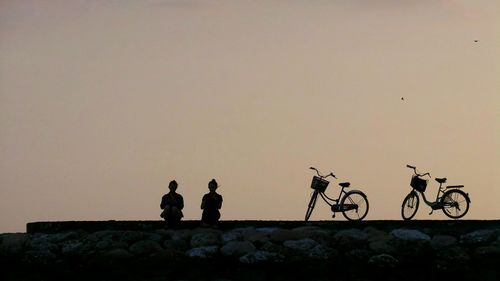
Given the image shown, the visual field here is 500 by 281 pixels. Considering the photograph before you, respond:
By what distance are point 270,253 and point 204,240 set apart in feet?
4.30

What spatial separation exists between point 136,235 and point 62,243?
1.42 metres

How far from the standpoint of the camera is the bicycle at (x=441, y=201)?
38375 millimetres

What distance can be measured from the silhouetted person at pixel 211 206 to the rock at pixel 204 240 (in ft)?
1.84

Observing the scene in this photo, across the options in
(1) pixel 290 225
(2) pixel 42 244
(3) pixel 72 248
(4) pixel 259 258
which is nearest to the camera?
(4) pixel 259 258

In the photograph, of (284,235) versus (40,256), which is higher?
(284,235)

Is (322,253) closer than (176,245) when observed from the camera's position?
Yes

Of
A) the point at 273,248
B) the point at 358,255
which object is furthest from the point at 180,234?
the point at 358,255

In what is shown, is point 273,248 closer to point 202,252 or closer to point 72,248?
point 202,252

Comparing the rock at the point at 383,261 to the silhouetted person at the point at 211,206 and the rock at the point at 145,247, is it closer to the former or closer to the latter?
the silhouetted person at the point at 211,206

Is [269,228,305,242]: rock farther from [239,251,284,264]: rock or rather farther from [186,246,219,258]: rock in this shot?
[186,246,219,258]: rock

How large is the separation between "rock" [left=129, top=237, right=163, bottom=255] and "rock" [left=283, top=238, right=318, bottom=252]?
2.41 meters

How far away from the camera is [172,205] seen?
121 feet

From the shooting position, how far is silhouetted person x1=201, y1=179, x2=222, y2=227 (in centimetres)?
3694

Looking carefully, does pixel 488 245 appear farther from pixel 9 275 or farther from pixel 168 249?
pixel 9 275
